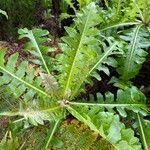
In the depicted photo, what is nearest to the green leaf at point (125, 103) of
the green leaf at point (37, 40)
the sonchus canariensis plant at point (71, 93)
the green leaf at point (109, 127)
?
the sonchus canariensis plant at point (71, 93)

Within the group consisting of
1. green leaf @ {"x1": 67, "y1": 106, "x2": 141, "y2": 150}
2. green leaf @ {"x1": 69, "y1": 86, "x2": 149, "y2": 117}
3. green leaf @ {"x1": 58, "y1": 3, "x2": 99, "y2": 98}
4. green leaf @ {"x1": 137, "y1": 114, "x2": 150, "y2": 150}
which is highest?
green leaf @ {"x1": 58, "y1": 3, "x2": 99, "y2": 98}

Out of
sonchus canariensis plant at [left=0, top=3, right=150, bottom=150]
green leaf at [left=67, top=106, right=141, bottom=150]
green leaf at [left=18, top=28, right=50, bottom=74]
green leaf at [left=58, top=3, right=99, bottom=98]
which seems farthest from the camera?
green leaf at [left=18, top=28, right=50, bottom=74]

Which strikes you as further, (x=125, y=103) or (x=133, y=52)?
(x=133, y=52)

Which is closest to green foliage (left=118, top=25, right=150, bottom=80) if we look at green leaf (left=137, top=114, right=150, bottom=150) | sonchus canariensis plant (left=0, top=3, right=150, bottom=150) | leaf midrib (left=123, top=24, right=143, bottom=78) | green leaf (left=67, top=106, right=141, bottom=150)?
leaf midrib (left=123, top=24, right=143, bottom=78)

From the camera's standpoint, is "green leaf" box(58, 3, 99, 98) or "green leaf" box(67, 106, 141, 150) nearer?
"green leaf" box(67, 106, 141, 150)

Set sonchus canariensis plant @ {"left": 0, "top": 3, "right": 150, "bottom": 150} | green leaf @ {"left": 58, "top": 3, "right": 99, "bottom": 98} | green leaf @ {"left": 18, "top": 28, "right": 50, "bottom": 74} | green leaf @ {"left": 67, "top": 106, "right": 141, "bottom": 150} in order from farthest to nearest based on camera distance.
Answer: green leaf @ {"left": 18, "top": 28, "right": 50, "bottom": 74} < green leaf @ {"left": 58, "top": 3, "right": 99, "bottom": 98} < sonchus canariensis plant @ {"left": 0, "top": 3, "right": 150, "bottom": 150} < green leaf @ {"left": 67, "top": 106, "right": 141, "bottom": 150}

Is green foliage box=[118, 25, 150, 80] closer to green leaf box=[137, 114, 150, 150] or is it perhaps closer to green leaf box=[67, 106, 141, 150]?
green leaf box=[137, 114, 150, 150]

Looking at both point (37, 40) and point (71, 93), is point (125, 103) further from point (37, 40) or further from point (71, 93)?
point (37, 40)

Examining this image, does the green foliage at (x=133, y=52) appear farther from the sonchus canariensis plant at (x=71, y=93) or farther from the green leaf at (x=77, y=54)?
the green leaf at (x=77, y=54)

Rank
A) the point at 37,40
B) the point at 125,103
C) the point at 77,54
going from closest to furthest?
1. the point at 77,54
2. the point at 125,103
3. the point at 37,40

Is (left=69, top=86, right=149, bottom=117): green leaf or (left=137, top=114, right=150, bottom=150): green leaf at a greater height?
(left=69, top=86, right=149, bottom=117): green leaf

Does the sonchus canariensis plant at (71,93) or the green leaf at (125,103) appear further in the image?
the green leaf at (125,103)

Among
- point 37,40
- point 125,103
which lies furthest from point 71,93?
point 37,40
